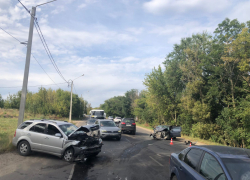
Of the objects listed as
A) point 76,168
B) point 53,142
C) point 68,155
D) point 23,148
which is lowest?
point 76,168

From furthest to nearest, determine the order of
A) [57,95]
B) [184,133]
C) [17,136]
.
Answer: [57,95] < [184,133] < [17,136]

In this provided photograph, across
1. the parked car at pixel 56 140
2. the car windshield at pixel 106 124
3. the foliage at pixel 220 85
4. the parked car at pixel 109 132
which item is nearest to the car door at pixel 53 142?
the parked car at pixel 56 140

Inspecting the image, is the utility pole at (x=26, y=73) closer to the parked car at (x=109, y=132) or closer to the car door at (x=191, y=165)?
the parked car at (x=109, y=132)

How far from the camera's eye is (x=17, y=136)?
8906 millimetres

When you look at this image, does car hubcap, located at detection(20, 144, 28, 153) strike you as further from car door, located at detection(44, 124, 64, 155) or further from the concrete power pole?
the concrete power pole

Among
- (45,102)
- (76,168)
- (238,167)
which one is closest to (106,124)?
(76,168)

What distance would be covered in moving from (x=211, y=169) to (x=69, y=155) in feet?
20.5

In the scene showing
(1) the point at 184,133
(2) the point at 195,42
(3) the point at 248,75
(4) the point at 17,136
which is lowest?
(1) the point at 184,133

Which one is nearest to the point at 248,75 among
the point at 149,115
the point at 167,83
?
the point at 167,83

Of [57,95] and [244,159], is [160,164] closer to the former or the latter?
A: [244,159]

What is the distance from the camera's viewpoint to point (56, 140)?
8.30 metres

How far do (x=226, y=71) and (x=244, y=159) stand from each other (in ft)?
67.3

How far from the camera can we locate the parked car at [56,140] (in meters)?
8.08

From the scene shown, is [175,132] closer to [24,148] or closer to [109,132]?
[109,132]
